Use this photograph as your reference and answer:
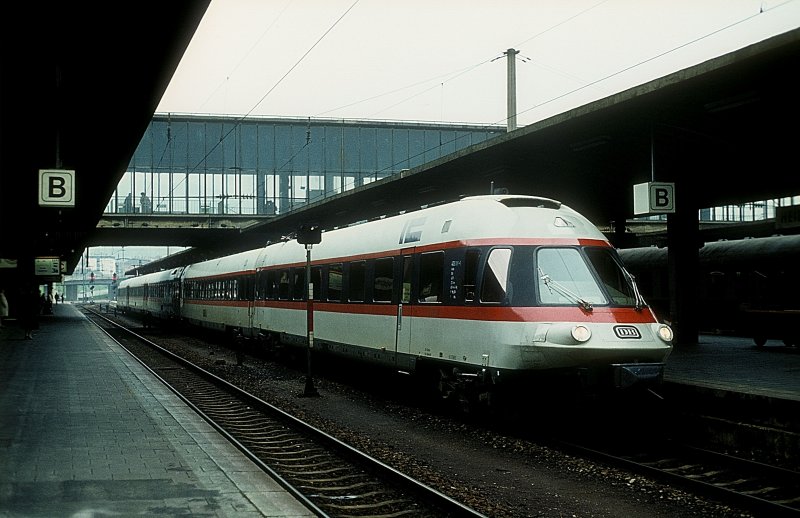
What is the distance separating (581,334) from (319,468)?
3.61 m

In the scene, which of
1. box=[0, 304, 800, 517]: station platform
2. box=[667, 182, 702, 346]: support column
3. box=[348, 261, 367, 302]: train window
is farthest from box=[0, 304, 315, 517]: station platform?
box=[667, 182, 702, 346]: support column

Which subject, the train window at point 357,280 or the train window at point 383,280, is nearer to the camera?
the train window at point 383,280

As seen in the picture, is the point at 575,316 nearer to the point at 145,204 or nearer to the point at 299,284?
the point at 299,284

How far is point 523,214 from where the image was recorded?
1238cm

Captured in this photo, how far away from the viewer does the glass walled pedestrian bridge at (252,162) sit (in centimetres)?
6228

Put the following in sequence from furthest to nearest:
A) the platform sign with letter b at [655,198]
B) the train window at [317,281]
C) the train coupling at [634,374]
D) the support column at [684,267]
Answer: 1. the support column at [684,267]
2. the train window at [317,281]
3. the platform sign with letter b at [655,198]
4. the train coupling at [634,374]

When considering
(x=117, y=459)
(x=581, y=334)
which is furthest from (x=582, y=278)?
(x=117, y=459)

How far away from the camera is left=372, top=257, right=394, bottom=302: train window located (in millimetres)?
15332

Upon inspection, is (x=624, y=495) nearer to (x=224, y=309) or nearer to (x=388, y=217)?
(x=388, y=217)

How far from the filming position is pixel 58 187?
16.9 meters

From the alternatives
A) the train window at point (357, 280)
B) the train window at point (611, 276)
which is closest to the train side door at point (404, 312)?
the train window at point (357, 280)

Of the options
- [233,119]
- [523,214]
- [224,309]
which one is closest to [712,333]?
[224,309]

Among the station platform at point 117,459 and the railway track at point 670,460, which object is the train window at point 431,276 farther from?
the station platform at point 117,459

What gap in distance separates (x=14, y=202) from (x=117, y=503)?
87.9 ft
